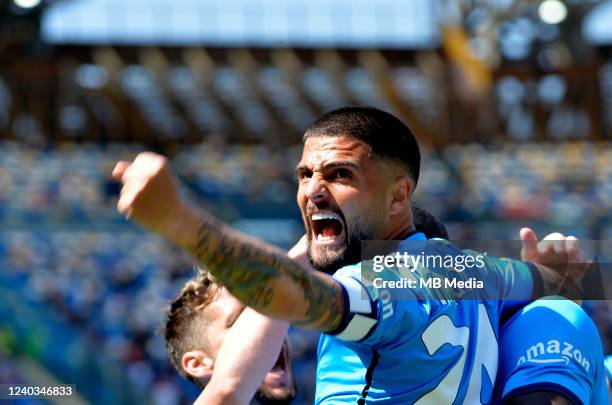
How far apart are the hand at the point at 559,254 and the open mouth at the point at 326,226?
26.2 inches

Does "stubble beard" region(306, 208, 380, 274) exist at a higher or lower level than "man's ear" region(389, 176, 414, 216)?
lower

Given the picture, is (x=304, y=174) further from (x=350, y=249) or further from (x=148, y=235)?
(x=148, y=235)

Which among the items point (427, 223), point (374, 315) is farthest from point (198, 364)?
point (374, 315)

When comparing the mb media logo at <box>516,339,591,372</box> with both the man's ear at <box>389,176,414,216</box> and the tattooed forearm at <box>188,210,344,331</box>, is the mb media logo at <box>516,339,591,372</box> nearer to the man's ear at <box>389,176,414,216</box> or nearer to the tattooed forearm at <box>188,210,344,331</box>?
the man's ear at <box>389,176,414,216</box>

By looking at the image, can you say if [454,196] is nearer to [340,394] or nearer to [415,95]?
[415,95]

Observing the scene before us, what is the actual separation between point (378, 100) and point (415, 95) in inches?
24.3

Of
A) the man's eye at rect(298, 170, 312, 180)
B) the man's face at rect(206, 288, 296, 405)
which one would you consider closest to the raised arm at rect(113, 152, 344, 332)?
the man's eye at rect(298, 170, 312, 180)

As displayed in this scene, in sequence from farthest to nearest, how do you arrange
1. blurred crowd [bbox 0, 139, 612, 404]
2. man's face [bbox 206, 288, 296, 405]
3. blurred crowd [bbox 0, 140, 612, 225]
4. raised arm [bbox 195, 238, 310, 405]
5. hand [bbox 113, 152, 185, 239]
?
blurred crowd [bbox 0, 140, 612, 225] → blurred crowd [bbox 0, 139, 612, 404] → man's face [bbox 206, 288, 296, 405] → raised arm [bbox 195, 238, 310, 405] → hand [bbox 113, 152, 185, 239]

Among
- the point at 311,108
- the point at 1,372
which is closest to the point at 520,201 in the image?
the point at 311,108

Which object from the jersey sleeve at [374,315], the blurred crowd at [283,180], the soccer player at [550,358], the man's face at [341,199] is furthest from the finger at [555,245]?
the blurred crowd at [283,180]

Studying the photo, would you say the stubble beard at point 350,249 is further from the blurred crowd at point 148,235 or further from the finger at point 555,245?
the blurred crowd at point 148,235

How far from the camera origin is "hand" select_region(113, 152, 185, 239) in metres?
2.16

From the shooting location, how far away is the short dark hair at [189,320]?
3.66 meters

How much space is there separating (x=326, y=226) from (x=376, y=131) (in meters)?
0.28
